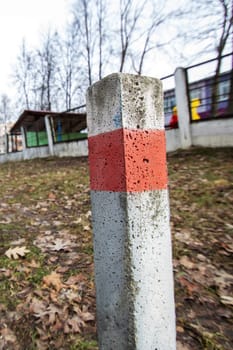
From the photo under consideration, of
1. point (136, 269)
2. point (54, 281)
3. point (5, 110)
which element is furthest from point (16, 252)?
point (5, 110)

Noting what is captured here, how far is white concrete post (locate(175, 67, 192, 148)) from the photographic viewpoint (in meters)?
6.72

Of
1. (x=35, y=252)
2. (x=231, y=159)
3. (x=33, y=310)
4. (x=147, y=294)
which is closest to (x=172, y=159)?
(x=231, y=159)

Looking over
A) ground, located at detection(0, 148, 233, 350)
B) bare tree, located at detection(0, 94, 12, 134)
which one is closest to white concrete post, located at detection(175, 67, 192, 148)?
ground, located at detection(0, 148, 233, 350)

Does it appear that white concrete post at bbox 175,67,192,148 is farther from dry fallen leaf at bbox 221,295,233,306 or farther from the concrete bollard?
the concrete bollard

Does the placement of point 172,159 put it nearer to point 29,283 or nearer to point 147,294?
point 29,283

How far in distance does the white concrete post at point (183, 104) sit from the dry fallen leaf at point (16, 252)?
5.55 m

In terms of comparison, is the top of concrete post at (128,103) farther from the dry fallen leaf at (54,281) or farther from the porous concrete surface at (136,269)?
the dry fallen leaf at (54,281)

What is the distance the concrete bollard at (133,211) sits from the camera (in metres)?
0.86

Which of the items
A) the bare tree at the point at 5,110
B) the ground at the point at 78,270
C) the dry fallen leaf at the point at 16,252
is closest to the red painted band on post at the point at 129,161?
the ground at the point at 78,270

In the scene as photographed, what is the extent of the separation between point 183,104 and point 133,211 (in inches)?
255

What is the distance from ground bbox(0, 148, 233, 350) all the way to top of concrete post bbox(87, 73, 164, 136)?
1.19 meters

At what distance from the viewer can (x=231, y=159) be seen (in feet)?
16.9

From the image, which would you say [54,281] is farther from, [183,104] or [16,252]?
[183,104]

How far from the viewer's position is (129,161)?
2.80 feet
